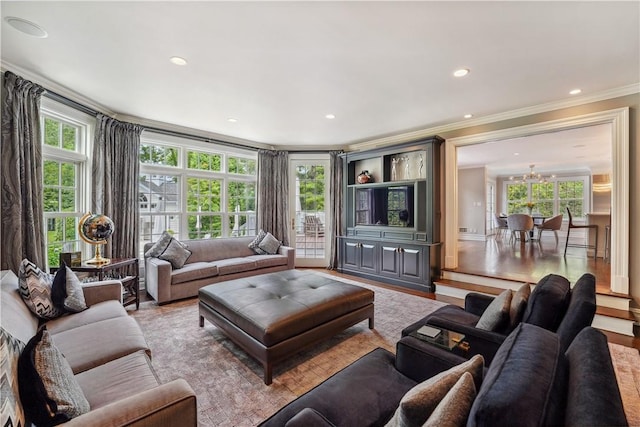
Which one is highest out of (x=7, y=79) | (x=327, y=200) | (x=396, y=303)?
(x=7, y=79)

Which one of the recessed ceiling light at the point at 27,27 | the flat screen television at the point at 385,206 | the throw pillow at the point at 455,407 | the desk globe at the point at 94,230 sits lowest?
the throw pillow at the point at 455,407

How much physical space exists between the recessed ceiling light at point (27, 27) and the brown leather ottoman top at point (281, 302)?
2.53 metres

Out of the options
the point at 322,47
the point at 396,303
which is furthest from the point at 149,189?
the point at 396,303

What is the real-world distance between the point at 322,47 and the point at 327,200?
383 centimetres

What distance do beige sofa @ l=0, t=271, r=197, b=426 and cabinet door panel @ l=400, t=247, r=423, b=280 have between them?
3.80m

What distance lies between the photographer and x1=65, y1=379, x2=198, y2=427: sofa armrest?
1002mm

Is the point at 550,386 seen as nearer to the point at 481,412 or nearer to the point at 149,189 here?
the point at 481,412

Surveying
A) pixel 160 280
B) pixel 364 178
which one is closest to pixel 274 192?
pixel 364 178

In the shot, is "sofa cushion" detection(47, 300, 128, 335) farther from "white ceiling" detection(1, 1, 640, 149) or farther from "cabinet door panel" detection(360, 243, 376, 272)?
"cabinet door panel" detection(360, 243, 376, 272)

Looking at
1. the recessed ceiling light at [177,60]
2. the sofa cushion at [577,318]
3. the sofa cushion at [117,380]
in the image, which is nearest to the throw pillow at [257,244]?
the recessed ceiling light at [177,60]

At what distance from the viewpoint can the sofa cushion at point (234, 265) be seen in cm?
423

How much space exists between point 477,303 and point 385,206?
9.67ft

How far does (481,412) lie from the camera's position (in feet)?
2.19

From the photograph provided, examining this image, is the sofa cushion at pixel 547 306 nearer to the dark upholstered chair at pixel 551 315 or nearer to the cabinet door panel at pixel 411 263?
the dark upholstered chair at pixel 551 315
